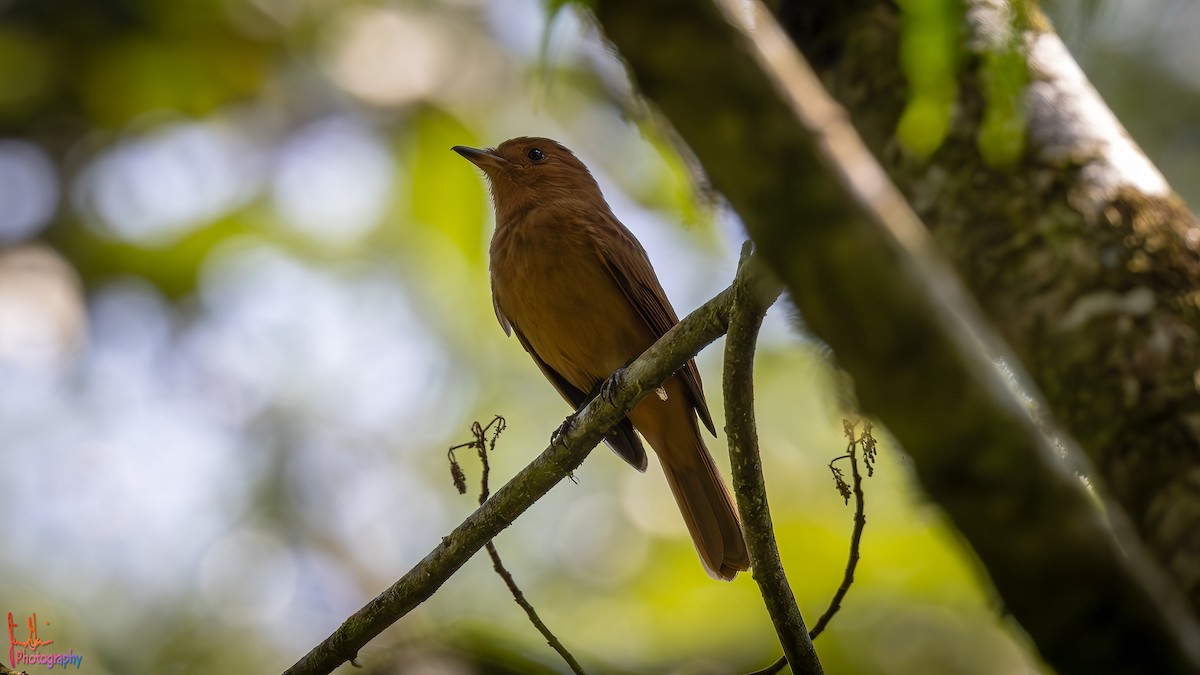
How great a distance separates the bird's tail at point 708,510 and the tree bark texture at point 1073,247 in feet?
10.4

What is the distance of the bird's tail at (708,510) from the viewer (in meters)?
5.11

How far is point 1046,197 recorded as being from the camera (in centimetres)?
192

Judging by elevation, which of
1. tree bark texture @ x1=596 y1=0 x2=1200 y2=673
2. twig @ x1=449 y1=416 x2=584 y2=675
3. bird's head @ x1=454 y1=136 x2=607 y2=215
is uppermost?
bird's head @ x1=454 y1=136 x2=607 y2=215

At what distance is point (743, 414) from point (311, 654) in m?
2.00

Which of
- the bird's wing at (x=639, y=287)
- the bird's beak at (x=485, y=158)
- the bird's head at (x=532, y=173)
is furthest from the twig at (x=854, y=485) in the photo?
the bird's beak at (x=485, y=158)

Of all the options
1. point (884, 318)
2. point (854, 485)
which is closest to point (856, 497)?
point (854, 485)

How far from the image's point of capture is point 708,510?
5.21m

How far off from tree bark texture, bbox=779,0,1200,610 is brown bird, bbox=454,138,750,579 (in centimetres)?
290

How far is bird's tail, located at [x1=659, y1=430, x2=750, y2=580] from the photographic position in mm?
5113

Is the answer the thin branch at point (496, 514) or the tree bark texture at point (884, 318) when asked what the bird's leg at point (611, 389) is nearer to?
the thin branch at point (496, 514)

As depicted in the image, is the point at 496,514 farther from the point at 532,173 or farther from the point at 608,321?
the point at 532,173

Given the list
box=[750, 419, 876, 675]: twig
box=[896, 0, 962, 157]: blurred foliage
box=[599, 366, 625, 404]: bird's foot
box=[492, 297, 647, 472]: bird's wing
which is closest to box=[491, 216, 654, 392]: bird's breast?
box=[492, 297, 647, 472]: bird's wing

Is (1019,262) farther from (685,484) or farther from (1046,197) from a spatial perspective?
(685,484)

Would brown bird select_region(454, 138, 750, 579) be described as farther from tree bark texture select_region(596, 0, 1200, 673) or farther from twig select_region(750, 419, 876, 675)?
tree bark texture select_region(596, 0, 1200, 673)
